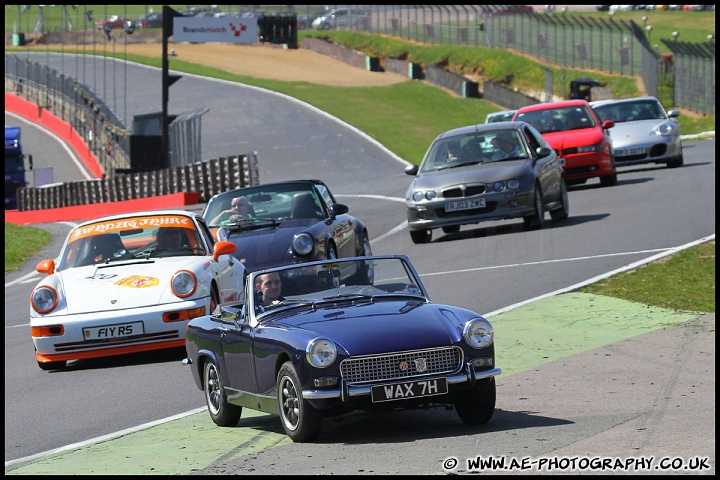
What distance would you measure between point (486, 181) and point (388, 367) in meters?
11.7

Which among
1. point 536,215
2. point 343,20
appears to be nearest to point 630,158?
point 536,215

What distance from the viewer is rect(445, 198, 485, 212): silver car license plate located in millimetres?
19234

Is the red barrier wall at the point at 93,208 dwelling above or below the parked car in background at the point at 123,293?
below

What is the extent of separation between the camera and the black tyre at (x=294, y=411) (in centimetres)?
770

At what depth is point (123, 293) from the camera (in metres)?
12.5

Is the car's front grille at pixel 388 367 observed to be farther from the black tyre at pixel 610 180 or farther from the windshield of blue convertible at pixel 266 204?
the black tyre at pixel 610 180

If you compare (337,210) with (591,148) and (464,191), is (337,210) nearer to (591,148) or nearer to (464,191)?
(464,191)

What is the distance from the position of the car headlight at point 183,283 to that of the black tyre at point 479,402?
503cm

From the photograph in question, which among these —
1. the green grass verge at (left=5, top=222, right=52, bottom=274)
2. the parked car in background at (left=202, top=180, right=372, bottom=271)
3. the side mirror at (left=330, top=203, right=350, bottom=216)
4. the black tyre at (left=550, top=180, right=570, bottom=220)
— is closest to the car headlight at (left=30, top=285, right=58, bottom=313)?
the parked car in background at (left=202, top=180, right=372, bottom=271)

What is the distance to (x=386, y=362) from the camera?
7773 mm

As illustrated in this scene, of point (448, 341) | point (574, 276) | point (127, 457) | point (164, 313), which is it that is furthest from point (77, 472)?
point (574, 276)

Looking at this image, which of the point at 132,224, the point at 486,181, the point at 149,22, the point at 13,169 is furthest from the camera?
the point at 149,22

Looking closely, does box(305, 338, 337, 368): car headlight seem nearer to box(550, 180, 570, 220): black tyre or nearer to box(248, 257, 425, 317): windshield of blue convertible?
box(248, 257, 425, 317): windshield of blue convertible

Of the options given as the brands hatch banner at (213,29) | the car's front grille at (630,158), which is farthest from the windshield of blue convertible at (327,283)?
the brands hatch banner at (213,29)
